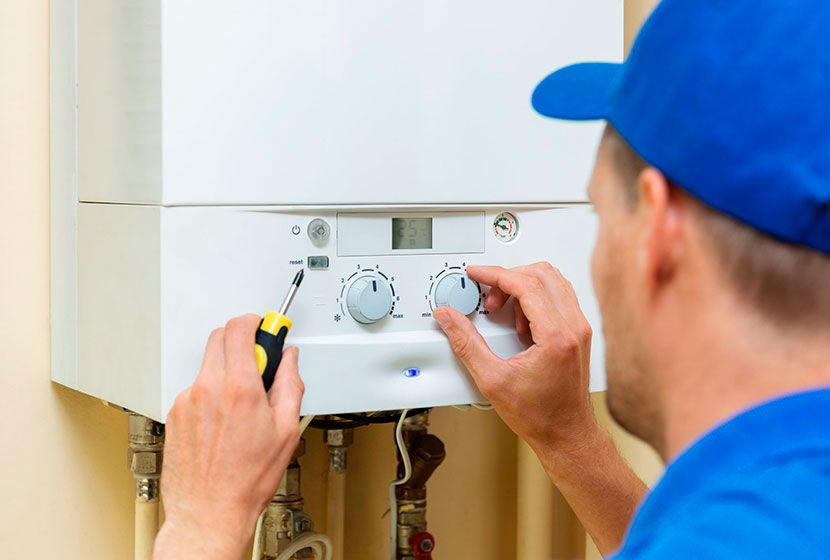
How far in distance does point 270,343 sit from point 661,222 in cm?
43

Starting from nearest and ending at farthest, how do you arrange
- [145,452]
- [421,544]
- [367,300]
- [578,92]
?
1. [578,92]
2. [367,300]
3. [145,452]
4. [421,544]

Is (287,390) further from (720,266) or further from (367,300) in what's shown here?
(720,266)

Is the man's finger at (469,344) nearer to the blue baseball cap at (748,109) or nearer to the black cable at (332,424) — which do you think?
the black cable at (332,424)

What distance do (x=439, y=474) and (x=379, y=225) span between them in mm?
515

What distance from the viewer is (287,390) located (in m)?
0.88

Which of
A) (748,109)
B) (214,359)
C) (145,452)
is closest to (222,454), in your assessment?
(214,359)

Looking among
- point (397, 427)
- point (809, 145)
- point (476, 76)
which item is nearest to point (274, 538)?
point (397, 427)

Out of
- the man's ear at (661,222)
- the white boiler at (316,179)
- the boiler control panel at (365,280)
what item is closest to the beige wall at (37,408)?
the white boiler at (316,179)

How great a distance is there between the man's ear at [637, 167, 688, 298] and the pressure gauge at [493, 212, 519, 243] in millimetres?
474

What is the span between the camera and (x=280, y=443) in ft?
2.81

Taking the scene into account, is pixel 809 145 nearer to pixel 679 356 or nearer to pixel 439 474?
pixel 679 356

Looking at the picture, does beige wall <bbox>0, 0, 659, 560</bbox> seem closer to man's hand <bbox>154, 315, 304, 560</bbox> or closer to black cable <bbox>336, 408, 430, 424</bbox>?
black cable <bbox>336, 408, 430, 424</bbox>

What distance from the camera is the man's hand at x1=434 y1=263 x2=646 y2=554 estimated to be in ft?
3.18

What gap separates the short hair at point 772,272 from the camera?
1.64 ft
